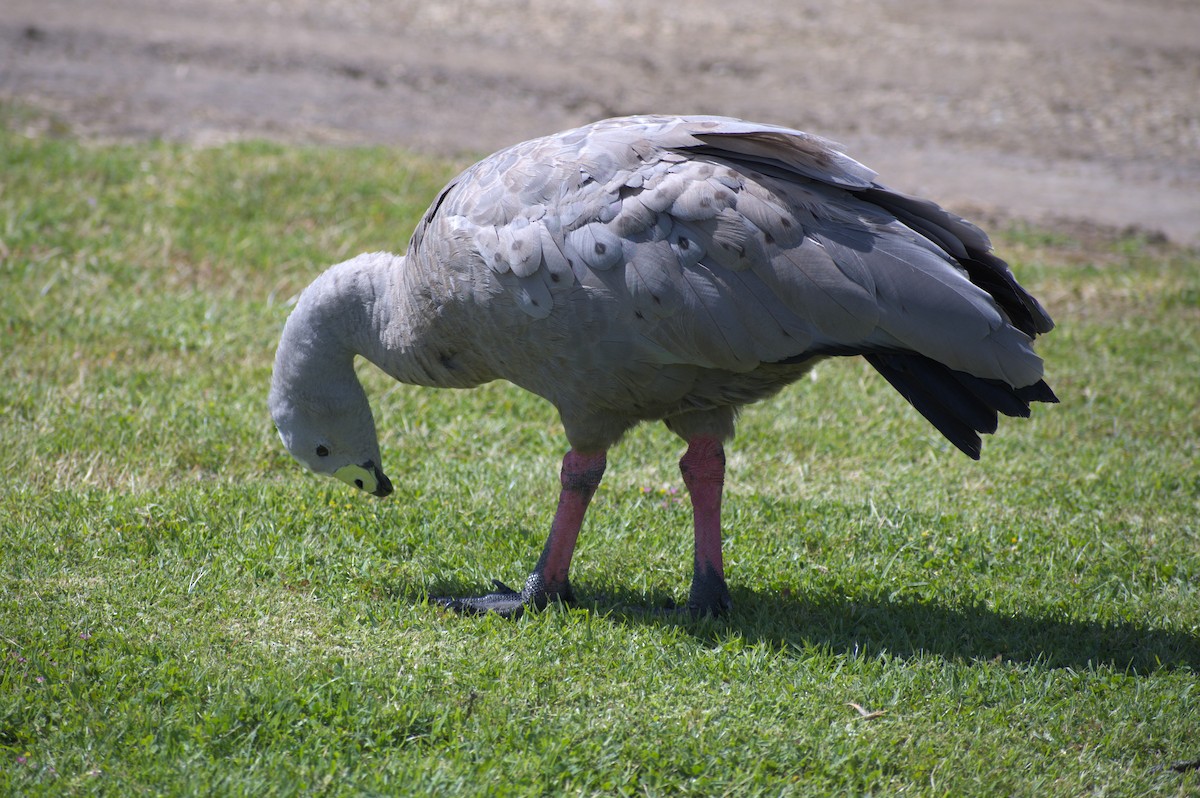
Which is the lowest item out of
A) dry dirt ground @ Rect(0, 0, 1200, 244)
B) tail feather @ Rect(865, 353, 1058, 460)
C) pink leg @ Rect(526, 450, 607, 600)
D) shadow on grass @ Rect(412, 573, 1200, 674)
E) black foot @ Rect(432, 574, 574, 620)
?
black foot @ Rect(432, 574, 574, 620)

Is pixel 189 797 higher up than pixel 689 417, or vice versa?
pixel 689 417

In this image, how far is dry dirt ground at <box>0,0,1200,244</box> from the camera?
421 inches

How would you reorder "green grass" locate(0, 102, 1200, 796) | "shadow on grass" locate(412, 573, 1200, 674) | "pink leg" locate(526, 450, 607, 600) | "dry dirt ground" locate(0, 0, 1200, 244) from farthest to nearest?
"dry dirt ground" locate(0, 0, 1200, 244)
"pink leg" locate(526, 450, 607, 600)
"shadow on grass" locate(412, 573, 1200, 674)
"green grass" locate(0, 102, 1200, 796)

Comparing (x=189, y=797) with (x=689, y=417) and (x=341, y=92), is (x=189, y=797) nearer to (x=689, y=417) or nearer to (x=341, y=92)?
(x=689, y=417)

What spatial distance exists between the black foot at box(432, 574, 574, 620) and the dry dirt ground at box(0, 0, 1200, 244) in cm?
667

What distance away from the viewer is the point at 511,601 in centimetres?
464

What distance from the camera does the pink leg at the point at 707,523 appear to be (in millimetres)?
4637

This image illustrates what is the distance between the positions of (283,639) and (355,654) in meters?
0.29

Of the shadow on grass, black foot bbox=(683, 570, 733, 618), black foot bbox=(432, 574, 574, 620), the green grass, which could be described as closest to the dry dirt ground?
the green grass

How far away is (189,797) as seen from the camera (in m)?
3.34

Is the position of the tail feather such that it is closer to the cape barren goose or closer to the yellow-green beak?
the cape barren goose

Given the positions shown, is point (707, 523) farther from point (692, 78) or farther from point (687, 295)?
point (692, 78)

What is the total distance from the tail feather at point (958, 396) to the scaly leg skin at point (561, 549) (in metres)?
1.21

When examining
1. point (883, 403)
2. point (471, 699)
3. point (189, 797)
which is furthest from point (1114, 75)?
point (189, 797)
